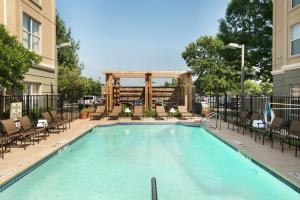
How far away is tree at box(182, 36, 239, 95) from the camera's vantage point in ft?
117

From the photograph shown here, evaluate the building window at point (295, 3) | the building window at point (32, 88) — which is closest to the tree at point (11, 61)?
the building window at point (32, 88)

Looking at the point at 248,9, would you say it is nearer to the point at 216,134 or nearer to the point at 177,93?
the point at 177,93

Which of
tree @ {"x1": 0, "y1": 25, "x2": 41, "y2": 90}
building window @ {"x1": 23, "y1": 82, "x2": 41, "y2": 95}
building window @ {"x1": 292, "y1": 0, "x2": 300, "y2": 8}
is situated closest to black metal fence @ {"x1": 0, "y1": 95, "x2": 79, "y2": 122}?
building window @ {"x1": 23, "y1": 82, "x2": 41, "y2": 95}

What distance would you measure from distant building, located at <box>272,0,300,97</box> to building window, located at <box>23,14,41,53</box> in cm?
1397

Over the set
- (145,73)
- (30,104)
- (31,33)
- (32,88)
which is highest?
(31,33)

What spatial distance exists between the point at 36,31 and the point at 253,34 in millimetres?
20936

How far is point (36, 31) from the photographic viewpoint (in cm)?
2284

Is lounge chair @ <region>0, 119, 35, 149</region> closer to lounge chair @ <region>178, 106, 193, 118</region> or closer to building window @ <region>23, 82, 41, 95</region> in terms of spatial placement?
building window @ <region>23, 82, 41, 95</region>

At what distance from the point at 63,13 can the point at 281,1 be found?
38602 millimetres

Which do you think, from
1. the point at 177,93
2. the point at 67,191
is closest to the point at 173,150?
the point at 67,191

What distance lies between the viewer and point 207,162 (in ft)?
42.7

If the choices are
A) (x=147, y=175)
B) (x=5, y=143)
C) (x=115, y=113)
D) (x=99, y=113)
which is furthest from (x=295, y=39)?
(x=5, y=143)

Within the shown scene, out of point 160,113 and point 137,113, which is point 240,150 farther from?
point 160,113

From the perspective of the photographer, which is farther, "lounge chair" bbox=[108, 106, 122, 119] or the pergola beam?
the pergola beam
